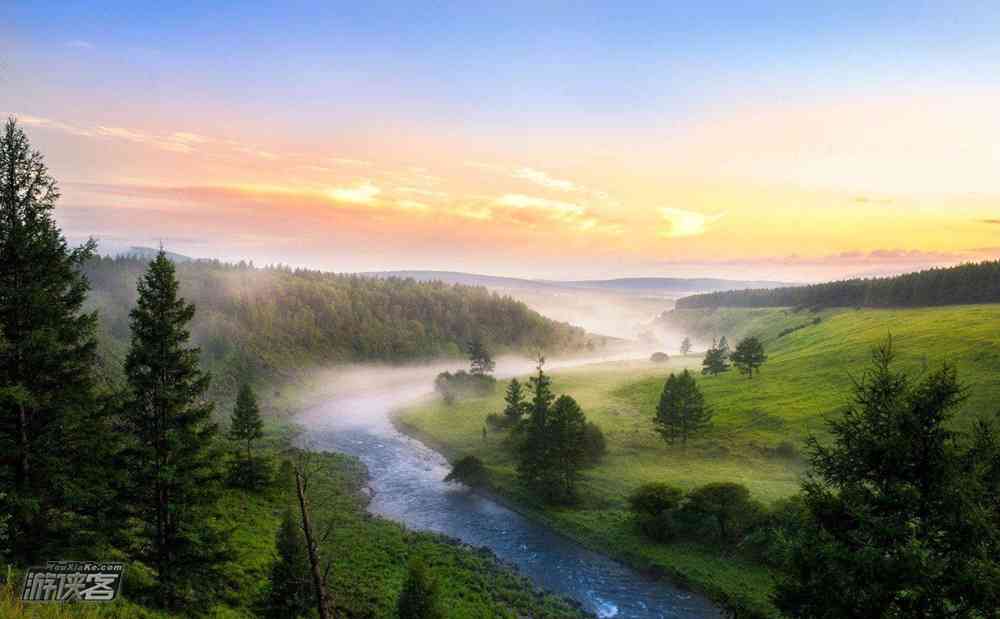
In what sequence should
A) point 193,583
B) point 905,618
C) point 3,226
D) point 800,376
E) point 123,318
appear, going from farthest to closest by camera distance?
point 123,318 → point 800,376 → point 193,583 → point 3,226 → point 905,618

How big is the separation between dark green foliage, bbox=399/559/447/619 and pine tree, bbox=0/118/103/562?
44.7 ft

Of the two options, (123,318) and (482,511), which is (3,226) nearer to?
(482,511)

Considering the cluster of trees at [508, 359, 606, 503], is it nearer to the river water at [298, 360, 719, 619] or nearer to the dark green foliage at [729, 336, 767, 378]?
the river water at [298, 360, 719, 619]

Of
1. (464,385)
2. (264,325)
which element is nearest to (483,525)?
(464,385)

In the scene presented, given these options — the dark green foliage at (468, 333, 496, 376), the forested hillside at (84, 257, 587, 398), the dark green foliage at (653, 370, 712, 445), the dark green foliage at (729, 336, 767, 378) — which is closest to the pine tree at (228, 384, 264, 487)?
the dark green foliage at (653, 370, 712, 445)

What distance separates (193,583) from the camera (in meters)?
23.1

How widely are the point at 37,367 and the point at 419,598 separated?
→ 1845cm

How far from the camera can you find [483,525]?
51.9m

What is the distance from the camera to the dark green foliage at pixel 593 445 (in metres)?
65.4

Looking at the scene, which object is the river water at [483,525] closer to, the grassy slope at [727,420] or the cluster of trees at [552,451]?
the grassy slope at [727,420]

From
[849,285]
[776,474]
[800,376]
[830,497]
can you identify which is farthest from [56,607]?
[849,285]

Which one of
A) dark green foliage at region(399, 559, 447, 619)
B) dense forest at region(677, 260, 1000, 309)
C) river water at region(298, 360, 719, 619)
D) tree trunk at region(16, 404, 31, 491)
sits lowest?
river water at region(298, 360, 719, 619)

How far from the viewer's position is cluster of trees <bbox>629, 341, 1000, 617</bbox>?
42.1 feet

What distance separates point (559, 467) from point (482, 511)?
31.1 ft
